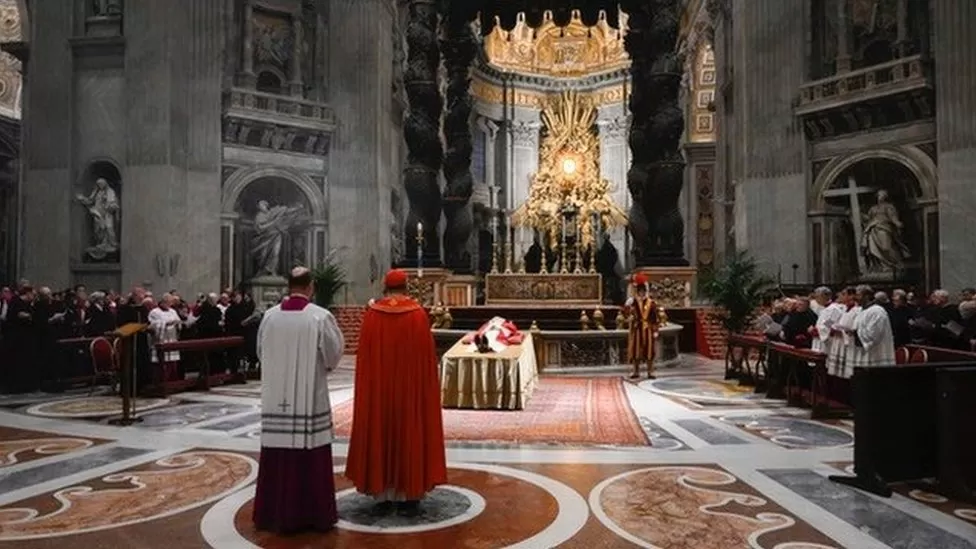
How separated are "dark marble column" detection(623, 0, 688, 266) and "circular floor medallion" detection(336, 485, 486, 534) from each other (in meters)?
10.4

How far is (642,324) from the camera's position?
12570mm

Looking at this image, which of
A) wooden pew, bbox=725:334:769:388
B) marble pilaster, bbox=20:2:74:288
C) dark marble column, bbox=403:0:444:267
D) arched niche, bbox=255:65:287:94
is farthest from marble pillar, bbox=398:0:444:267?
marble pilaster, bbox=20:2:74:288

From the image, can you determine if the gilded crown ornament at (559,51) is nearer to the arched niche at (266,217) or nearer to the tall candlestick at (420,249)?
the arched niche at (266,217)

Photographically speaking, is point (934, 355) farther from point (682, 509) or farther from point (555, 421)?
point (682, 509)

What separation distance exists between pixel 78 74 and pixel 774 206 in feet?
61.7

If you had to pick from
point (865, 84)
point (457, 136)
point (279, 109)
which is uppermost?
point (279, 109)

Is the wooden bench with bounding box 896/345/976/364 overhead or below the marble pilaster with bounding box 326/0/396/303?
below

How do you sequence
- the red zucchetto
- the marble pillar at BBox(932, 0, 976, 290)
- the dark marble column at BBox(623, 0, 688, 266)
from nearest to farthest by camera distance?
the red zucchetto < the dark marble column at BBox(623, 0, 688, 266) < the marble pillar at BBox(932, 0, 976, 290)

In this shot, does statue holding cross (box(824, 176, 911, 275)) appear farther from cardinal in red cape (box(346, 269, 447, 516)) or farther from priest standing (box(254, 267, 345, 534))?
priest standing (box(254, 267, 345, 534))

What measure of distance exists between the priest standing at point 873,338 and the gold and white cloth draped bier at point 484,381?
4034 mm

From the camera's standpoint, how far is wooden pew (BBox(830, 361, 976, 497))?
575cm

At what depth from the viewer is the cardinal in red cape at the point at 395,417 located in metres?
4.88

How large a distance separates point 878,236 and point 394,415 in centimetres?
1562

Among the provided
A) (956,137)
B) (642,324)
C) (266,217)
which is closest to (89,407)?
(642,324)
